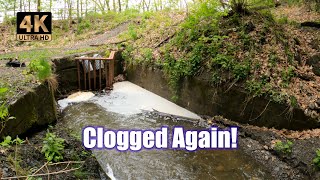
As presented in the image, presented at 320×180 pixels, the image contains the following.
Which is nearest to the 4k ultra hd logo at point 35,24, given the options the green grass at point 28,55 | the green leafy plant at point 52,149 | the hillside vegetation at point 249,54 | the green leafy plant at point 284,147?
the green grass at point 28,55

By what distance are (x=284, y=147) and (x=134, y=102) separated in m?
5.01

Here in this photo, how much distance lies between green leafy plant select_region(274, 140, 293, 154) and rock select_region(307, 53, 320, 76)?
2.44 metres

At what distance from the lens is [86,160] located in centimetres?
465

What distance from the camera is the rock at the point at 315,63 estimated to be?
7.23m

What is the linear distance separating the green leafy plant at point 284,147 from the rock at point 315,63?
8.00 ft

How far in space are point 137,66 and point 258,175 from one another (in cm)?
672

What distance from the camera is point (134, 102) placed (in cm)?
927

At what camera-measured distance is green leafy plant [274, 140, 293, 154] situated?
5691 mm

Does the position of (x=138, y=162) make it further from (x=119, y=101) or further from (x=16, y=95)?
(x=119, y=101)

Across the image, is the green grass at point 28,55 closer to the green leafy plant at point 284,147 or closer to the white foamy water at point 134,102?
the white foamy water at point 134,102

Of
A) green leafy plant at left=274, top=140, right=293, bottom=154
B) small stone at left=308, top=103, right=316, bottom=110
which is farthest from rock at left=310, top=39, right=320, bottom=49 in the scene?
green leafy plant at left=274, top=140, right=293, bottom=154

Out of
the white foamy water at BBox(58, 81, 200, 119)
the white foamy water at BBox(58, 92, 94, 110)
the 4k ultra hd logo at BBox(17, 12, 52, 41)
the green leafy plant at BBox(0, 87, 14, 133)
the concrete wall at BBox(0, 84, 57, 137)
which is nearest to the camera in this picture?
the green leafy plant at BBox(0, 87, 14, 133)

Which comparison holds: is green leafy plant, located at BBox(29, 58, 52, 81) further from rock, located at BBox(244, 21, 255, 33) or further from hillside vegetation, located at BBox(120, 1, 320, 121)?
rock, located at BBox(244, 21, 255, 33)

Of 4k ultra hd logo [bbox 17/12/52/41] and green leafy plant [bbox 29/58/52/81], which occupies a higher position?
4k ultra hd logo [bbox 17/12/52/41]
